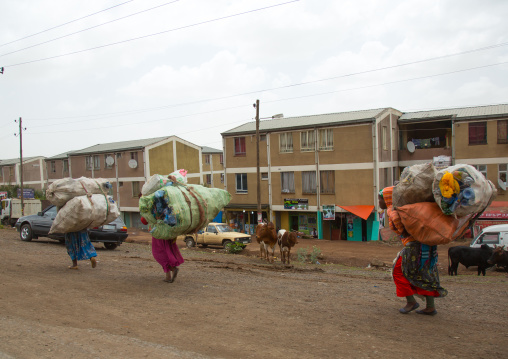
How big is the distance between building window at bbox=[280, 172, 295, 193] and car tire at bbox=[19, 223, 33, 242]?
1802 cm

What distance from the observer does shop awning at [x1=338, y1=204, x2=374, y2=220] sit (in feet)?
90.3

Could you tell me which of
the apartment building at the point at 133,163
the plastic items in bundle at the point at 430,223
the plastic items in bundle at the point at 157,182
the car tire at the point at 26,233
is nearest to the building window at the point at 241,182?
the apartment building at the point at 133,163

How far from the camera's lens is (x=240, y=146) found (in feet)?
111

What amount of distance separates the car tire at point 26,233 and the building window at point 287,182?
59.1 feet

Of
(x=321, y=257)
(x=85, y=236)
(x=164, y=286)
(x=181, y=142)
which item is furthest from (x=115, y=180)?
(x=164, y=286)

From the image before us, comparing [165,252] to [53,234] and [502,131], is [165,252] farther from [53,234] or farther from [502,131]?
[502,131]

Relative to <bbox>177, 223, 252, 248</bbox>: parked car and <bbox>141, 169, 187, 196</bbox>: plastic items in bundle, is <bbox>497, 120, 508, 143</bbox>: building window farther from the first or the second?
<bbox>141, 169, 187, 196</bbox>: plastic items in bundle

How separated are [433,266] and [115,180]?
123 feet

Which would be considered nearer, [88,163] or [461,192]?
[461,192]

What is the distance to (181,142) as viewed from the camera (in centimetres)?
4188

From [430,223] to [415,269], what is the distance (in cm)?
79

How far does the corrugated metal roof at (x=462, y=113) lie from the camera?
26.9m

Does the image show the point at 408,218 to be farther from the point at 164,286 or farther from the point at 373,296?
the point at 164,286

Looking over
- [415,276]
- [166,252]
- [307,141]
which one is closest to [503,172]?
[307,141]
